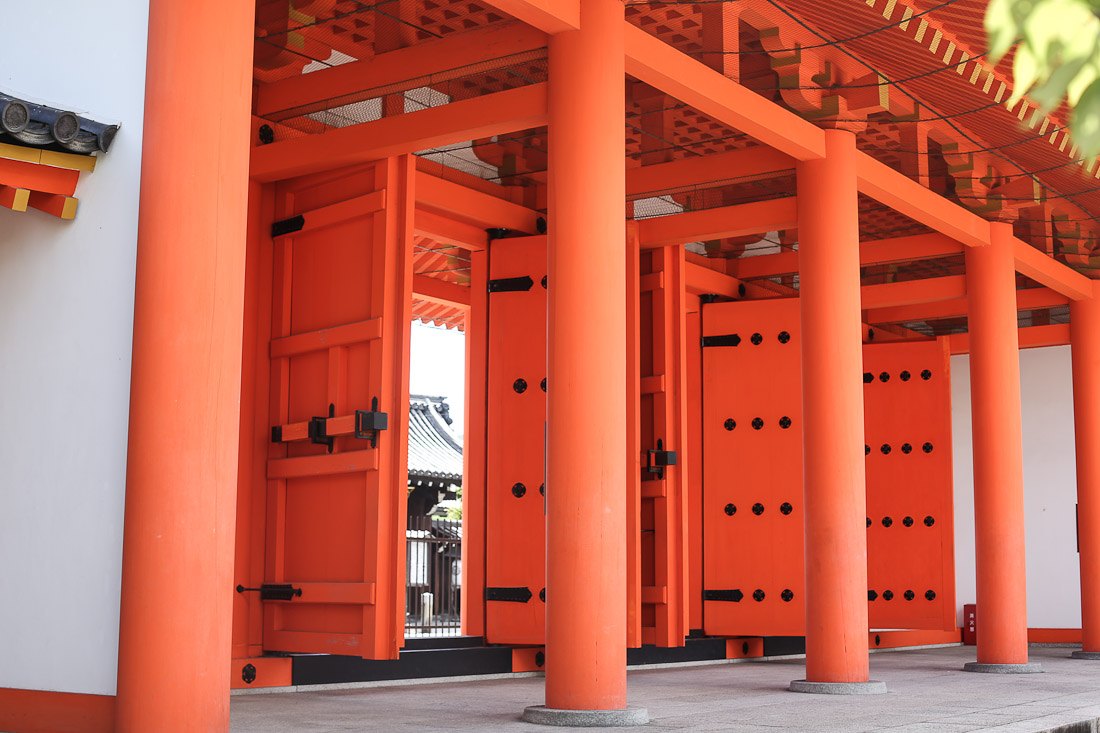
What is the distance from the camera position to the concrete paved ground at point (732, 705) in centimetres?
623

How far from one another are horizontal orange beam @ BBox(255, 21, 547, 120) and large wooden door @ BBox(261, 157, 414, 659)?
1.59ft

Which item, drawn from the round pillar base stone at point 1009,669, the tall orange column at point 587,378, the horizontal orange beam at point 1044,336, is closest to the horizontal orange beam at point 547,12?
the tall orange column at point 587,378

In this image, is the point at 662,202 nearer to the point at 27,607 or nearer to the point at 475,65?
the point at 475,65

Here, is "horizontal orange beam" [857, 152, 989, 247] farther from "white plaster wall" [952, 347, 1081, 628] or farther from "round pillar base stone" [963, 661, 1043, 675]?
"white plaster wall" [952, 347, 1081, 628]

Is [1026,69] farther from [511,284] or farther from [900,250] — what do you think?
[900,250]

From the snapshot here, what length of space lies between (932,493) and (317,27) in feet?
29.7

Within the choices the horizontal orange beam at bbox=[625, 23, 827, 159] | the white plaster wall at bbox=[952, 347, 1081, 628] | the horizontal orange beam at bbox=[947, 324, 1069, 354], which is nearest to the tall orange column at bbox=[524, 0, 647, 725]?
the horizontal orange beam at bbox=[625, 23, 827, 159]

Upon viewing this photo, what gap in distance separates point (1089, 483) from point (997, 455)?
195cm

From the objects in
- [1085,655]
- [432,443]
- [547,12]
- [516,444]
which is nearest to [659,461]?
[516,444]

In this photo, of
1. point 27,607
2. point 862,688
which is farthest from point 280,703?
point 862,688

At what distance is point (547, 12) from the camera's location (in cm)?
640

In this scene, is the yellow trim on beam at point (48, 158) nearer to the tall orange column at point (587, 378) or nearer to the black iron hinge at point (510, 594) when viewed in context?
the tall orange column at point (587, 378)

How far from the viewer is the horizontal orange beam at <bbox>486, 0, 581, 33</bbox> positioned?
249 inches

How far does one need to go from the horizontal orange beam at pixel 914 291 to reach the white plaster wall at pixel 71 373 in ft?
27.6
